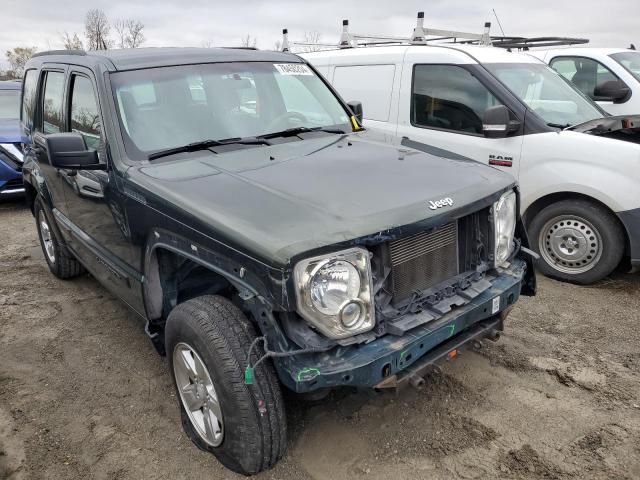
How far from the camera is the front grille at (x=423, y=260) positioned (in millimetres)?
2369

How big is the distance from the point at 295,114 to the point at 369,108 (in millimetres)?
2297

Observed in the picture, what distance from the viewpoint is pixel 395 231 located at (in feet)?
7.31

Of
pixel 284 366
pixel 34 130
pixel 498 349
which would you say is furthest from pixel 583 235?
pixel 34 130

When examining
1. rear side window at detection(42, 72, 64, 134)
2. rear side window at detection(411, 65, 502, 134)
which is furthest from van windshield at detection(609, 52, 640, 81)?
rear side window at detection(42, 72, 64, 134)

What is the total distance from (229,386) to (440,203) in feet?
4.12

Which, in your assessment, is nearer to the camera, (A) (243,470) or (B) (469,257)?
(A) (243,470)

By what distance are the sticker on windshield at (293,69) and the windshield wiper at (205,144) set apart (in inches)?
35.3

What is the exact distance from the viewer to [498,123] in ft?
14.8

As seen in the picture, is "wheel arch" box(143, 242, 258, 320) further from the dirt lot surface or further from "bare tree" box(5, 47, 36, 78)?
"bare tree" box(5, 47, 36, 78)

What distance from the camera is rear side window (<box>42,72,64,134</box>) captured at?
388 cm

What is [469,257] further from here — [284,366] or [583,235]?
[583,235]

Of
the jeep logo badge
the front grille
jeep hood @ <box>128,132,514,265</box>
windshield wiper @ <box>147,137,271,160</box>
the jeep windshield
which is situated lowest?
the front grille

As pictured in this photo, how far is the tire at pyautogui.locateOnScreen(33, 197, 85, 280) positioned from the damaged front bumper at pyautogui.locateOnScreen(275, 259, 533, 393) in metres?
3.35

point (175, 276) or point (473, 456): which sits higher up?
point (175, 276)
